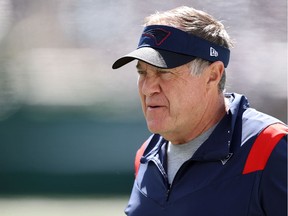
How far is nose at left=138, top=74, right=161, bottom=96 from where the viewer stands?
1769 mm

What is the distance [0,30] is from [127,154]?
3.20 ft

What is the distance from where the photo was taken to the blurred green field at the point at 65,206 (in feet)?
11.2

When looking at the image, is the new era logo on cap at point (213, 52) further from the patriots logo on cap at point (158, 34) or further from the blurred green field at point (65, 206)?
the blurred green field at point (65, 206)

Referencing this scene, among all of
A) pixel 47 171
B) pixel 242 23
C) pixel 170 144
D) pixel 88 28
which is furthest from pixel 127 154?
pixel 170 144

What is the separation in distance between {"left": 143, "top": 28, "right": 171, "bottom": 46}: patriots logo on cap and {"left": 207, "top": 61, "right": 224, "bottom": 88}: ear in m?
0.15

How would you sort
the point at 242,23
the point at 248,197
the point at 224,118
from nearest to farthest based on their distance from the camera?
1. the point at 248,197
2. the point at 224,118
3. the point at 242,23

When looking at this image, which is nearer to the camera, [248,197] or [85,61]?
[248,197]

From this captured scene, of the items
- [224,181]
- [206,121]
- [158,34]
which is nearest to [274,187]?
[224,181]

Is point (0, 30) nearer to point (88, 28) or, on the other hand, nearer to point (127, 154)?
point (88, 28)

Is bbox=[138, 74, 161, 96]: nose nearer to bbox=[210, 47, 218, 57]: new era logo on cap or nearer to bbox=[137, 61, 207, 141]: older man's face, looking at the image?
bbox=[137, 61, 207, 141]: older man's face

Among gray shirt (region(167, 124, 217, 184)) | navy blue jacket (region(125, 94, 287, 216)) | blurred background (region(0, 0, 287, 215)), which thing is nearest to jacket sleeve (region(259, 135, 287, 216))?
navy blue jacket (region(125, 94, 287, 216))

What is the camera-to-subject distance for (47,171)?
3455mm

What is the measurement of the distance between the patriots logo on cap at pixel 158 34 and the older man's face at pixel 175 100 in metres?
0.08

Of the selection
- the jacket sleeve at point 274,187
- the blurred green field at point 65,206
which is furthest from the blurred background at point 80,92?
the jacket sleeve at point 274,187
